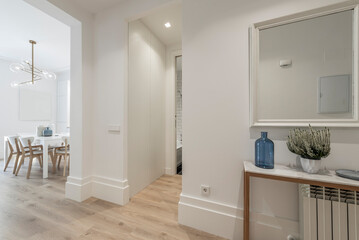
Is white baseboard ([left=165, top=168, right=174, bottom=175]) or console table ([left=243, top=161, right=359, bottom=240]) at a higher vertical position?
console table ([left=243, top=161, right=359, bottom=240])

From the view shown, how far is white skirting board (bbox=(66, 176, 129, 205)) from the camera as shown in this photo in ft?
6.29

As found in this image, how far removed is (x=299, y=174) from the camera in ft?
3.33

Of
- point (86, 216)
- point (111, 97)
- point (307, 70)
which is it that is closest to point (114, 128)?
point (111, 97)

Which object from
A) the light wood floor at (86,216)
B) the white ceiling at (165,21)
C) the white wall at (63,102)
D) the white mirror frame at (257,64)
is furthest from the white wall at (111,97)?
the white wall at (63,102)

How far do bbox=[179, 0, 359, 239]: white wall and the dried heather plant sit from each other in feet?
0.49

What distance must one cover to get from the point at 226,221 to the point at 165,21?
2.79m

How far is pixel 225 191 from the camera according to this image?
→ 139 centimetres

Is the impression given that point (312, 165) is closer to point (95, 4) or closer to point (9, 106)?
point (95, 4)

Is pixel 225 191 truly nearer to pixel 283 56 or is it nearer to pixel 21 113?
pixel 283 56

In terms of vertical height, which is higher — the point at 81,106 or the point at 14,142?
the point at 81,106

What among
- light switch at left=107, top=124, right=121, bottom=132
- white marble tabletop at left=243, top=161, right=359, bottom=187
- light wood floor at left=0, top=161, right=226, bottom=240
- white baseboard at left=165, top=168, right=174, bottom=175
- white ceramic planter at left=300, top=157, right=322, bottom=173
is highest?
light switch at left=107, top=124, right=121, bottom=132

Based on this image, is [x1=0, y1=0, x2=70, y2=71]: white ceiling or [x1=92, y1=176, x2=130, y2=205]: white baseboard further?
[x1=0, y1=0, x2=70, y2=71]: white ceiling

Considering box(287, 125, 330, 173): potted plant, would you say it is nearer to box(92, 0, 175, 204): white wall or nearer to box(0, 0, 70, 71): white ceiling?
box(92, 0, 175, 204): white wall

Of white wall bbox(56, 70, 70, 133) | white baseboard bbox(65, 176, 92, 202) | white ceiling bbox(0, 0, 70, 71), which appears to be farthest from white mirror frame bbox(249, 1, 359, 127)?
white wall bbox(56, 70, 70, 133)
